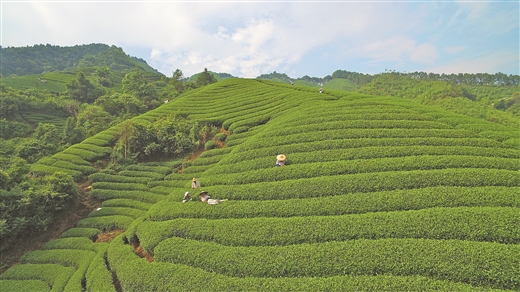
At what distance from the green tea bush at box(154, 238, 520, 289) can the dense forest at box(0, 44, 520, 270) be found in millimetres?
10405

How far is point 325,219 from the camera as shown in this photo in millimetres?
9555

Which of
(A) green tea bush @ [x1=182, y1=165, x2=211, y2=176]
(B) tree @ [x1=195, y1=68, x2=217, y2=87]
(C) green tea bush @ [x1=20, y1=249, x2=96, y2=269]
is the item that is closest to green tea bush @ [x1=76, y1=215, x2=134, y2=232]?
(C) green tea bush @ [x1=20, y1=249, x2=96, y2=269]

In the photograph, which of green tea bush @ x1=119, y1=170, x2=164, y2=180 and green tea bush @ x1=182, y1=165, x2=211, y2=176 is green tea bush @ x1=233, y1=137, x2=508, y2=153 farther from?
green tea bush @ x1=119, y1=170, x2=164, y2=180

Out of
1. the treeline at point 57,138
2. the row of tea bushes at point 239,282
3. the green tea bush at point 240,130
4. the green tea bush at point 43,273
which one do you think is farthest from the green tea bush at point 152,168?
the row of tea bushes at point 239,282

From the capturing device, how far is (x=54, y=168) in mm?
19312

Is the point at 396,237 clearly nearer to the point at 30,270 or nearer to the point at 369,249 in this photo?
the point at 369,249

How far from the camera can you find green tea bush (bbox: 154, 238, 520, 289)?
6871 mm

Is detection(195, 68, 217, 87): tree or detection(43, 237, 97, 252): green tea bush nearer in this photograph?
detection(43, 237, 97, 252): green tea bush

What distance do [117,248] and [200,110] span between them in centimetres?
2071

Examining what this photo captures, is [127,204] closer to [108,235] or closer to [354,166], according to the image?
[108,235]

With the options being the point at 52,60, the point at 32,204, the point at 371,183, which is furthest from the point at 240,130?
the point at 52,60

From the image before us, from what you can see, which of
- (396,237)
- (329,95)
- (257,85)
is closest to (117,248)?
(396,237)

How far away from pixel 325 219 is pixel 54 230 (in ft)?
50.9

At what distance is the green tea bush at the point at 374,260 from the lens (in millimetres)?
6871
